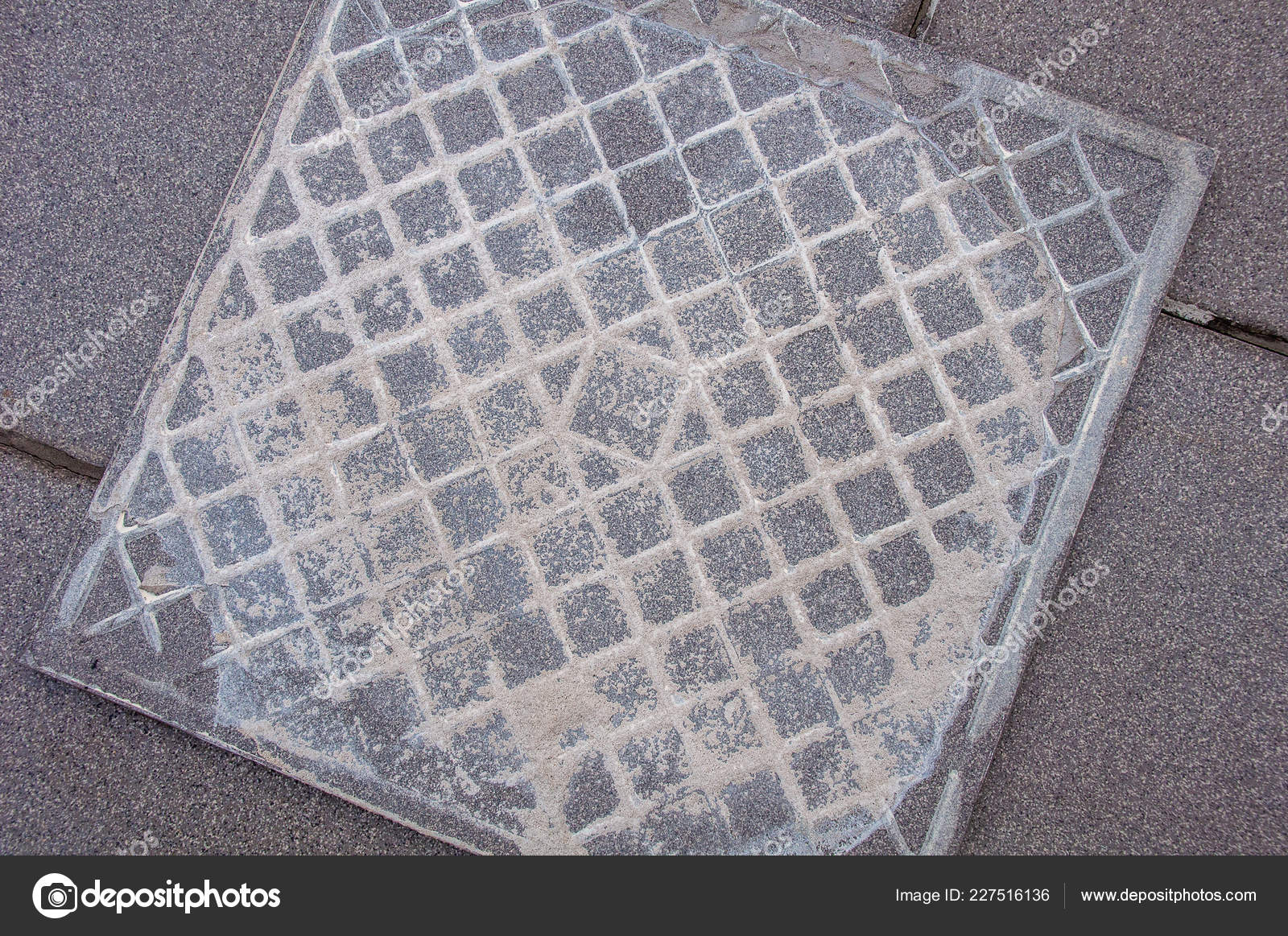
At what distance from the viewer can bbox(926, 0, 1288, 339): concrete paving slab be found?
201 cm

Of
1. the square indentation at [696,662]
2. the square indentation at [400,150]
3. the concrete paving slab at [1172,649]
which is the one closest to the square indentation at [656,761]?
the square indentation at [696,662]

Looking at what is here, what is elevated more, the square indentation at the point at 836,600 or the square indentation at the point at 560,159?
the square indentation at the point at 560,159

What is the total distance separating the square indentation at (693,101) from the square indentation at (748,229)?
0.85 feet

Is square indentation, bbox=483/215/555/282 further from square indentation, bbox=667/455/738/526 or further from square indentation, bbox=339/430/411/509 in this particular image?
square indentation, bbox=667/455/738/526

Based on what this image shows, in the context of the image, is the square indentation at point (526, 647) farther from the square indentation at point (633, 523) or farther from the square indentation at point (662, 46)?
the square indentation at point (662, 46)

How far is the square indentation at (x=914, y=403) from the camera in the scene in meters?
1.95

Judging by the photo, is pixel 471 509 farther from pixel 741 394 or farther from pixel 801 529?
pixel 801 529

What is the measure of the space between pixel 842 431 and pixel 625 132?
1.09 m

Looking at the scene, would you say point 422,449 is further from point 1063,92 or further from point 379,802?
point 1063,92

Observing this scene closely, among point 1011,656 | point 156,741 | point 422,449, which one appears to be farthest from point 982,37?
point 156,741

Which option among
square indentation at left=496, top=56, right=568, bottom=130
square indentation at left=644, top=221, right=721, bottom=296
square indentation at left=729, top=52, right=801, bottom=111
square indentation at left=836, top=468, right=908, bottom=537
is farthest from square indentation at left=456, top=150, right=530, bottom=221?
square indentation at left=836, top=468, right=908, bottom=537

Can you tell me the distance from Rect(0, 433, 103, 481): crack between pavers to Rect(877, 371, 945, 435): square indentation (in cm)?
241
